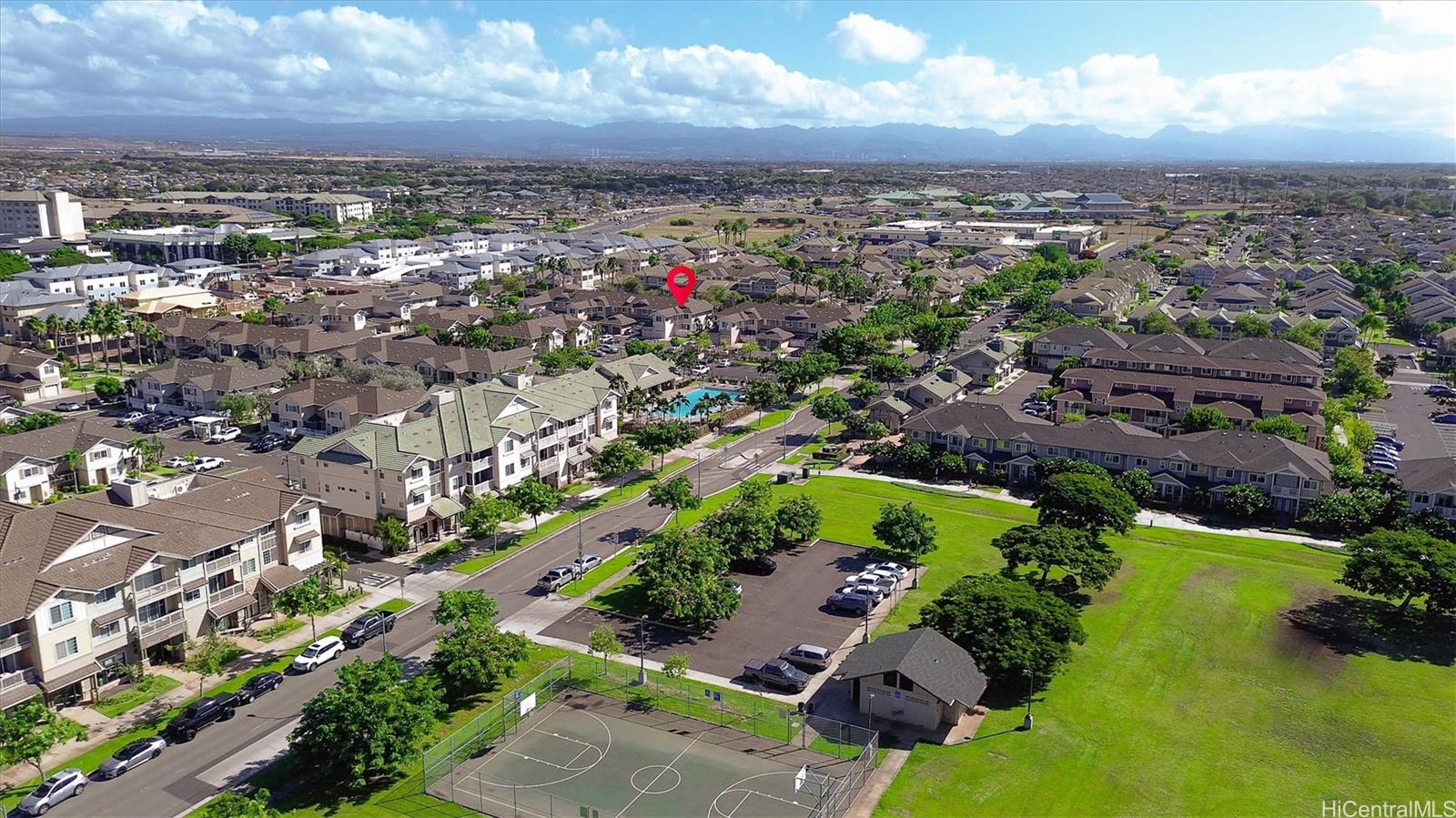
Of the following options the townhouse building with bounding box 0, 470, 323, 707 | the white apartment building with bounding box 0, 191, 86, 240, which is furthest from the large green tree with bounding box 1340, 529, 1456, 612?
the white apartment building with bounding box 0, 191, 86, 240

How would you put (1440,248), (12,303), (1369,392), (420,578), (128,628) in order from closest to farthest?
1. (128,628)
2. (420,578)
3. (1369,392)
4. (12,303)
5. (1440,248)

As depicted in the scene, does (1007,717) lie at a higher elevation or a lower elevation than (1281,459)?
lower

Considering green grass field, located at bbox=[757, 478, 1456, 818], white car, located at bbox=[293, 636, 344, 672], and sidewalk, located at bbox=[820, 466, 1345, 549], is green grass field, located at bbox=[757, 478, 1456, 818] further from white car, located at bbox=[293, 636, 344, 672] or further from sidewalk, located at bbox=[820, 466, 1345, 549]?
white car, located at bbox=[293, 636, 344, 672]

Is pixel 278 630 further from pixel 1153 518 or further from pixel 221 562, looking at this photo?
pixel 1153 518

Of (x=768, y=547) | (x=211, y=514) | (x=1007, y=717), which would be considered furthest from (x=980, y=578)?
(x=211, y=514)

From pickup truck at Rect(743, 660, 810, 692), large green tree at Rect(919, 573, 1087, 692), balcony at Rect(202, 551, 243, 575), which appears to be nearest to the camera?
large green tree at Rect(919, 573, 1087, 692)

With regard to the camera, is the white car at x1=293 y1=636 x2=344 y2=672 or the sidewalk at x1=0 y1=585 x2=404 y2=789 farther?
the white car at x1=293 y1=636 x2=344 y2=672

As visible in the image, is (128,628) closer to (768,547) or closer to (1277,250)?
(768,547)
